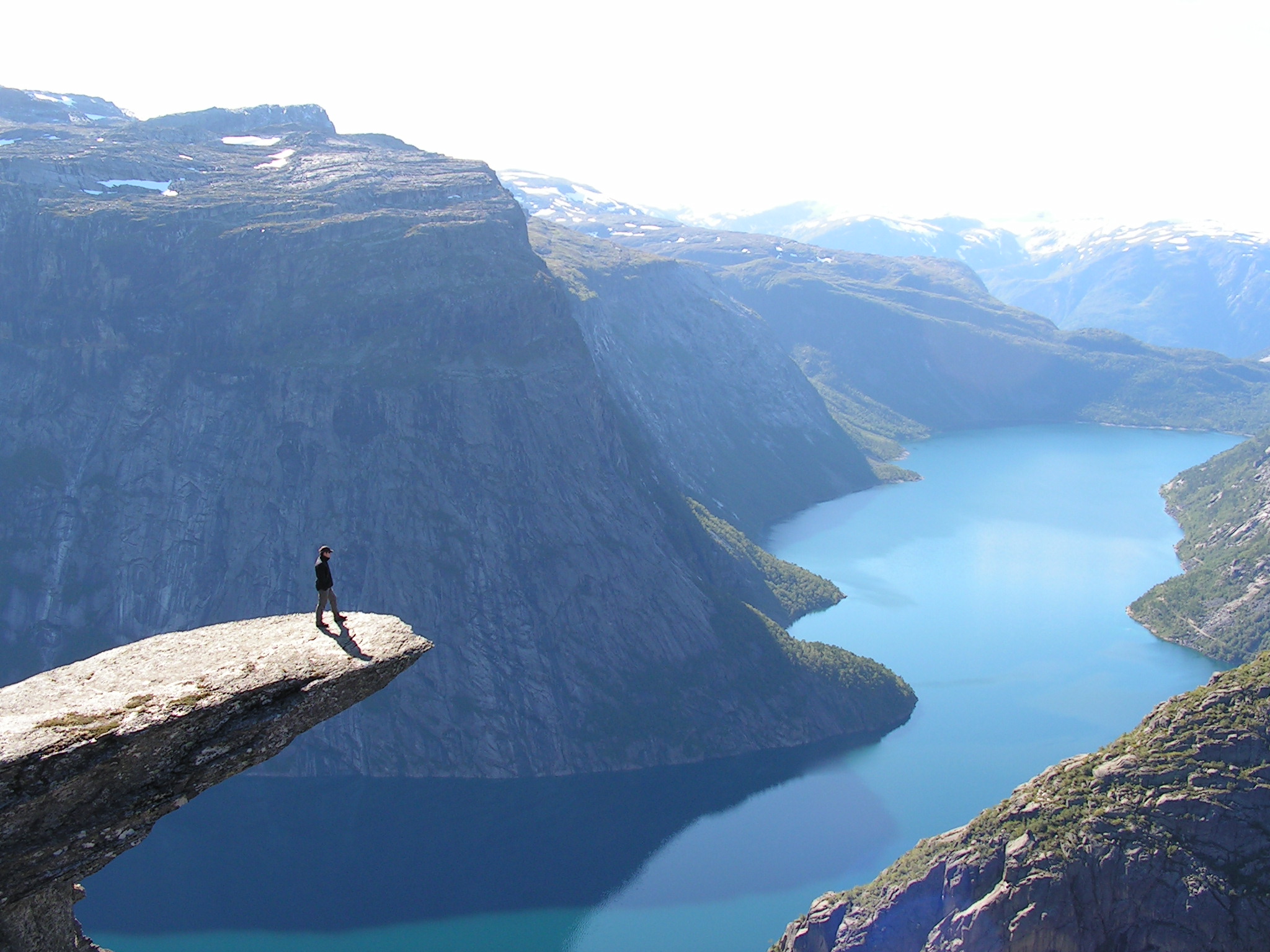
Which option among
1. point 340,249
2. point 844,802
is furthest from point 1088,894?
point 340,249

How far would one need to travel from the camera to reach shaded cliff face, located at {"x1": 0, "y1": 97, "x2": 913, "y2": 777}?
11188 cm

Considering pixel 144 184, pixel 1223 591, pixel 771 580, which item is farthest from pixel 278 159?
pixel 1223 591

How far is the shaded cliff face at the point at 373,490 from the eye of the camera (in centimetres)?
11188

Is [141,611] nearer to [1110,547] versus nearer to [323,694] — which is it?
[323,694]

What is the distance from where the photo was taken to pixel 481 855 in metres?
93.5

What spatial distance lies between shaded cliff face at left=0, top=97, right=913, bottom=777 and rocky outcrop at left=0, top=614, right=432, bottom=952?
93549 mm

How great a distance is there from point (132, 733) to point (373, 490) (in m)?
103

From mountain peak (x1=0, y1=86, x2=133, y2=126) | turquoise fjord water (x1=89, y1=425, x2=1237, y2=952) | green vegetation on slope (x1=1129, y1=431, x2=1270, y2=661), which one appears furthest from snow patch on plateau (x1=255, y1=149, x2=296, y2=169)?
green vegetation on slope (x1=1129, y1=431, x2=1270, y2=661)

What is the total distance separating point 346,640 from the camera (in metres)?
19.8

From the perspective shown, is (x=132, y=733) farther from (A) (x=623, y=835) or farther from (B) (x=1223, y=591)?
(B) (x=1223, y=591)

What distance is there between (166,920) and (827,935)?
198 ft

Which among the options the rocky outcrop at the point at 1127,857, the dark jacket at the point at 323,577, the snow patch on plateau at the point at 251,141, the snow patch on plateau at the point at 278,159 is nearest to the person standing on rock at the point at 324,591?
the dark jacket at the point at 323,577

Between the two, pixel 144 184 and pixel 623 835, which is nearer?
pixel 623 835

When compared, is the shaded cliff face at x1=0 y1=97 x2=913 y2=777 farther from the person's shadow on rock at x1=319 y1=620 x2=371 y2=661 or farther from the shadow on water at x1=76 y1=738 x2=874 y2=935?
the person's shadow on rock at x1=319 y1=620 x2=371 y2=661
